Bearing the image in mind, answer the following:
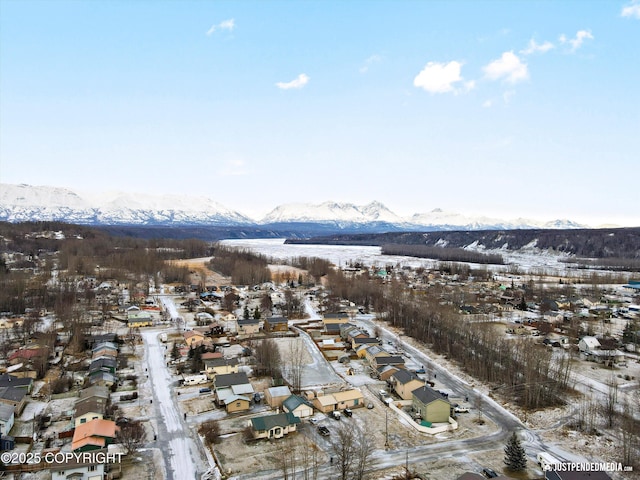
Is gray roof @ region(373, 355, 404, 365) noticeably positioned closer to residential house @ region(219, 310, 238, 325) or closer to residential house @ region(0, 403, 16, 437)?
residential house @ region(219, 310, 238, 325)

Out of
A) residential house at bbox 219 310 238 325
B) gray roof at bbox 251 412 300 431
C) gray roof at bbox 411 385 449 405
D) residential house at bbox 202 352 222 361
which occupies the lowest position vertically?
residential house at bbox 219 310 238 325

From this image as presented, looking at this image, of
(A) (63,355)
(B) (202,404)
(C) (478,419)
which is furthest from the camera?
(A) (63,355)

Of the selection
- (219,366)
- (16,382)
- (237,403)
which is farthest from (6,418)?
(219,366)

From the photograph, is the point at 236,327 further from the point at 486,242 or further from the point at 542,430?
the point at 486,242

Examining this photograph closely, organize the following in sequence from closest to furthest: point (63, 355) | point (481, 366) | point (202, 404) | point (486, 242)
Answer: point (202, 404), point (481, 366), point (63, 355), point (486, 242)

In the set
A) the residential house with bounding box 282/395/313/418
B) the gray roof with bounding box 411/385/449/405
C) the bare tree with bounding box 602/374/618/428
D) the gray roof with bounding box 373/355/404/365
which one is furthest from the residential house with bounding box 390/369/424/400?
the bare tree with bounding box 602/374/618/428

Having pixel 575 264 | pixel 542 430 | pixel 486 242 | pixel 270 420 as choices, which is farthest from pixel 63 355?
pixel 486 242

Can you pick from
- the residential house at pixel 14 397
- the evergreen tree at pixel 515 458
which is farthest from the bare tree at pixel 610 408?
the residential house at pixel 14 397
